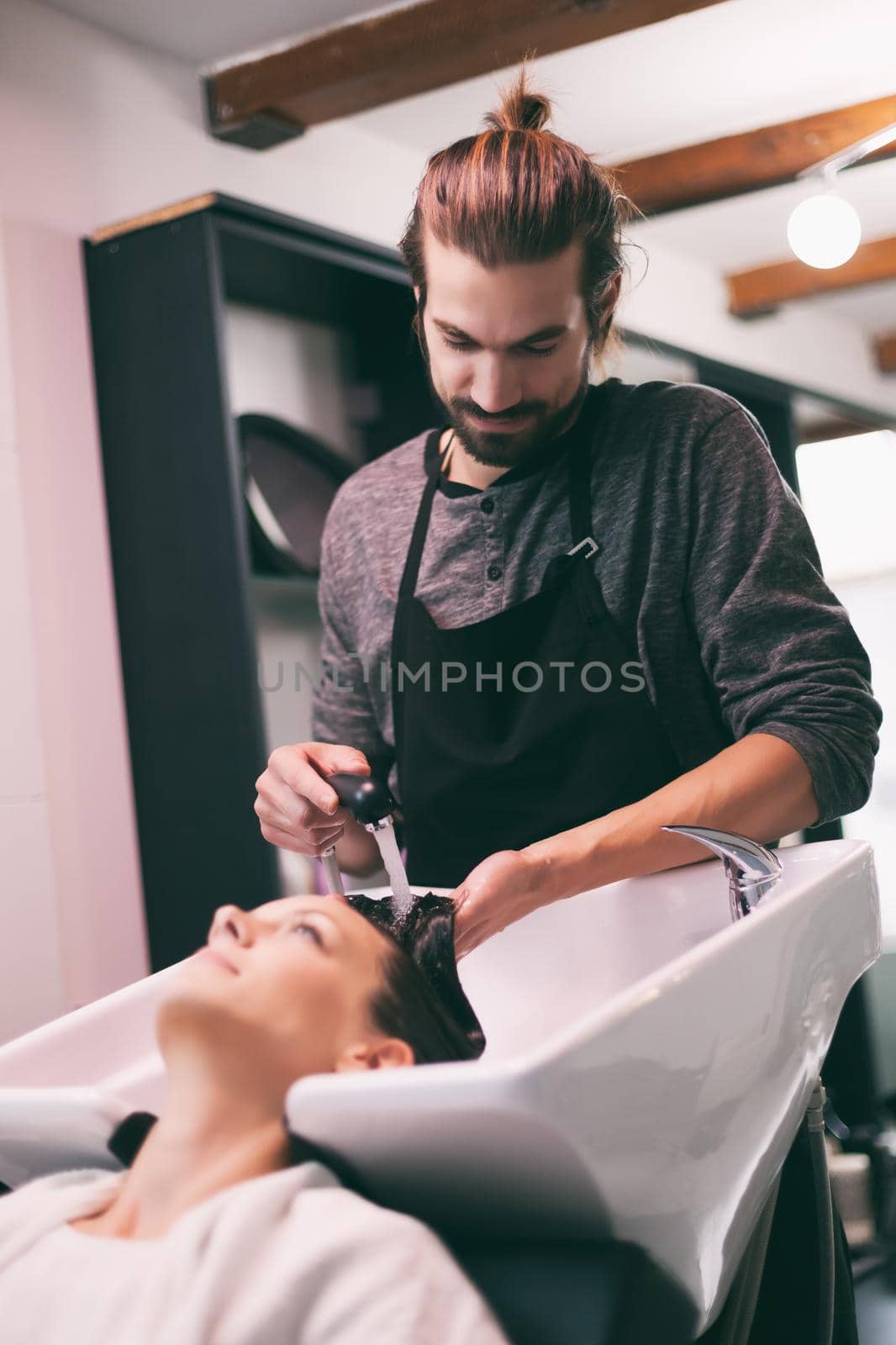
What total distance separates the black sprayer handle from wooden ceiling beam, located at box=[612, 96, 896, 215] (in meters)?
2.48

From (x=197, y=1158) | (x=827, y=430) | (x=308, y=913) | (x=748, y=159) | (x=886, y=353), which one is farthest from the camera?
(x=886, y=353)

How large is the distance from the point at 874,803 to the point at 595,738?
8.47 feet

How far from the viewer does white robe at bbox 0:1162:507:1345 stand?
690mm

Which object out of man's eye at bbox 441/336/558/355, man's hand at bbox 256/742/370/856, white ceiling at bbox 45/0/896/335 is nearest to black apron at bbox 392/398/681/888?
man's eye at bbox 441/336/558/355

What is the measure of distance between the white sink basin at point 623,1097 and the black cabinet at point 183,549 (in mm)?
1252

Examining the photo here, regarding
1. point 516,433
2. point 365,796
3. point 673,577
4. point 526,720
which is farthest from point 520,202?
point 365,796

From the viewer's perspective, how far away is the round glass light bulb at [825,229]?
272 cm

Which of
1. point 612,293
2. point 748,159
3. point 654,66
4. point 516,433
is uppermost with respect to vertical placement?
point 654,66

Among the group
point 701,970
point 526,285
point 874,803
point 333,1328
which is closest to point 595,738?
point 526,285

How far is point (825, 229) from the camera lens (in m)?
2.73

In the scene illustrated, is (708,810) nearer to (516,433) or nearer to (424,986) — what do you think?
(424,986)

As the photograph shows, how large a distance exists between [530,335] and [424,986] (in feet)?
2.27

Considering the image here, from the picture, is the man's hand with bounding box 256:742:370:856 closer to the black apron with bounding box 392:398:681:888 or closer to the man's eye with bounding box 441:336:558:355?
the black apron with bounding box 392:398:681:888

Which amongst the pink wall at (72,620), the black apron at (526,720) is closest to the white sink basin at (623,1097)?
the black apron at (526,720)
